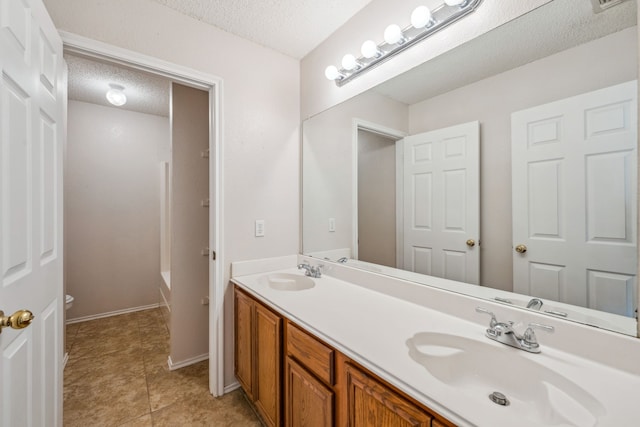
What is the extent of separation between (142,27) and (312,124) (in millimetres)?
1132

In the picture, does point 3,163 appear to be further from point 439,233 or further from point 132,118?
point 132,118

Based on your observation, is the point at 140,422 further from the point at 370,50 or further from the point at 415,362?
the point at 370,50

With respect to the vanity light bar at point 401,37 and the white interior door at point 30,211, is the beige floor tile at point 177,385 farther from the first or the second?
the vanity light bar at point 401,37

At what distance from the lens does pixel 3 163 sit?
30.3 inches

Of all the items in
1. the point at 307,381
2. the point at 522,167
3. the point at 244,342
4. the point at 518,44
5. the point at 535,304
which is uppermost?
the point at 518,44

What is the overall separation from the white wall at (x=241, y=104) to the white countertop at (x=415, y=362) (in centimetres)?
61

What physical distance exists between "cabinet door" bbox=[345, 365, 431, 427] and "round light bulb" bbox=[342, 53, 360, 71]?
155cm

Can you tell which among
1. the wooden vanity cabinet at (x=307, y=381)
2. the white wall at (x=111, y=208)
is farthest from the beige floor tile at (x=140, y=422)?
the white wall at (x=111, y=208)

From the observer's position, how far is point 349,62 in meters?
1.61

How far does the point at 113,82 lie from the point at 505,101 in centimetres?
319

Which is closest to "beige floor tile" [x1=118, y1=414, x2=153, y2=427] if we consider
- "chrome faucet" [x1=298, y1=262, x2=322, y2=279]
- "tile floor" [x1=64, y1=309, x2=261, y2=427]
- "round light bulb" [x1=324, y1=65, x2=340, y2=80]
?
"tile floor" [x1=64, y1=309, x2=261, y2=427]

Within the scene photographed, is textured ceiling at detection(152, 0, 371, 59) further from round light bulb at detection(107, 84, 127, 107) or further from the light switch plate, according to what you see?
round light bulb at detection(107, 84, 127, 107)

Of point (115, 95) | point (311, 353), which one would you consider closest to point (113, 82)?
point (115, 95)

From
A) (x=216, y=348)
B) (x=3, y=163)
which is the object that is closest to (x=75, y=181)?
(x=216, y=348)
